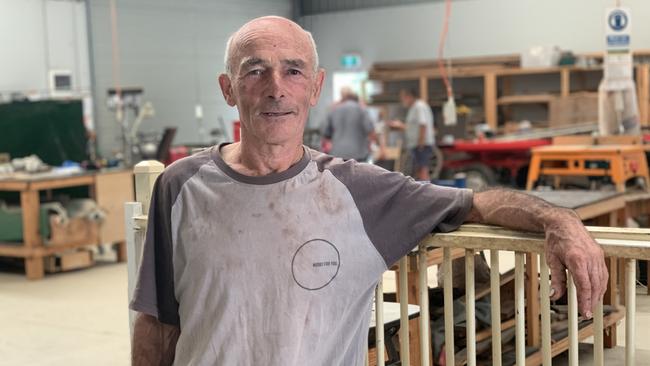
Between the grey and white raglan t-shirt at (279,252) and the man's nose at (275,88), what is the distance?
6.4 inches

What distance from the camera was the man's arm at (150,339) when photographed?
2090mm

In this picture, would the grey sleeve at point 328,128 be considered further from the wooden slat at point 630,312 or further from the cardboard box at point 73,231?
the wooden slat at point 630,312

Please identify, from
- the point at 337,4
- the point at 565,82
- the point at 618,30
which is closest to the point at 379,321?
the point at 618,30

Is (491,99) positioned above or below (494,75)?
below

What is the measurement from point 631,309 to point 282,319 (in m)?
0.72

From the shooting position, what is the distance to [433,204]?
1.98 m

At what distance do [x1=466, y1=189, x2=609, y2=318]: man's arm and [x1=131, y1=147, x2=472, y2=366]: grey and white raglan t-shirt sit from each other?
0.14 meters

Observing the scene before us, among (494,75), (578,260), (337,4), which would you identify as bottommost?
(578,260)

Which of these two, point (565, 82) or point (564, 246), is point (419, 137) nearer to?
point (565, 82)

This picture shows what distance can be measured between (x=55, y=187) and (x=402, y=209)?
6.33 metres

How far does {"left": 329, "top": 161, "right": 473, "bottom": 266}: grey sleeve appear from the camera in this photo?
1.98 metres

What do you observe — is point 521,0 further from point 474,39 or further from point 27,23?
point 27,23

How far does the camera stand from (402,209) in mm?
1986

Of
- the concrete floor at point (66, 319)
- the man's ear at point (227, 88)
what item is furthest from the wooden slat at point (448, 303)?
the concrete floor at point (66, 319)
